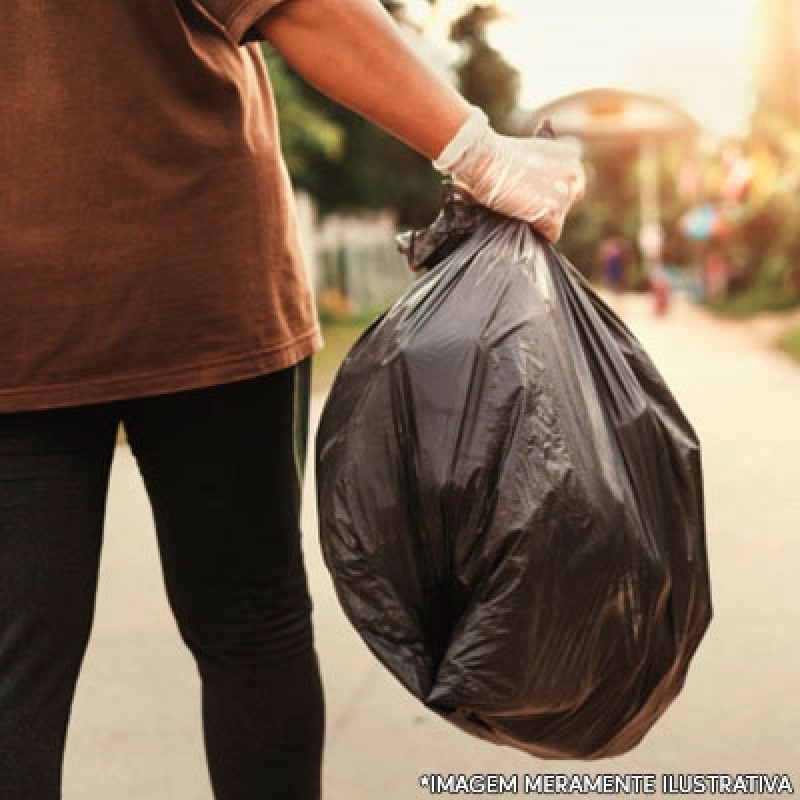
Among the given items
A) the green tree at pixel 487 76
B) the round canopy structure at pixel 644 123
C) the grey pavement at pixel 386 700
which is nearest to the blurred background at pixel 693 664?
the grey pavement at pixel 386 700

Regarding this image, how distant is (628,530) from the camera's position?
1737mm

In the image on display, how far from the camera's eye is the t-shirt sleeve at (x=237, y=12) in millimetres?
1555

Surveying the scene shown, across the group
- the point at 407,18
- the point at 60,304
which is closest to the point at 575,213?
the point at 407,18

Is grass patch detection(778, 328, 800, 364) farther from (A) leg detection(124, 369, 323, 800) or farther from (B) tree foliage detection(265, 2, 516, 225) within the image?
(A) leg detection(124, 369, 323, 800)

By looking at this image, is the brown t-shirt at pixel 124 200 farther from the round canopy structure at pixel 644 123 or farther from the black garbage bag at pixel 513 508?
the round canopy structure at pixel 644 123

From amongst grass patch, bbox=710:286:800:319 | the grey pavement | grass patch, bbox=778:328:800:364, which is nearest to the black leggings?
the grey pavement

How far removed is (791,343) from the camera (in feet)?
40.8

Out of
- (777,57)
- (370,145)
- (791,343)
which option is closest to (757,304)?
(370,145)

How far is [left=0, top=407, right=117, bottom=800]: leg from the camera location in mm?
1637

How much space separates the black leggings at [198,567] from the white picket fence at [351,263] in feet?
56.5

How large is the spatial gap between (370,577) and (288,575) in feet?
0.46

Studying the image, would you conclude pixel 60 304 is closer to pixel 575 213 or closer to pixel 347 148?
pixel 347 148

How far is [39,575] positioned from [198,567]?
0.75 feet

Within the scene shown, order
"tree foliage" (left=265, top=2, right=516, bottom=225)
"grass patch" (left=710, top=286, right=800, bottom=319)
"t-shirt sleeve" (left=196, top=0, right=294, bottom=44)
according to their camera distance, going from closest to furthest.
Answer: "t-shirt sleeve" (left=196, top=0, right=294, bottom=44) → "tree foliage" (left=265, top=2, right=516, bottom=225) → "grass patch" (left=710, top=286, right=800, bottom=319)
